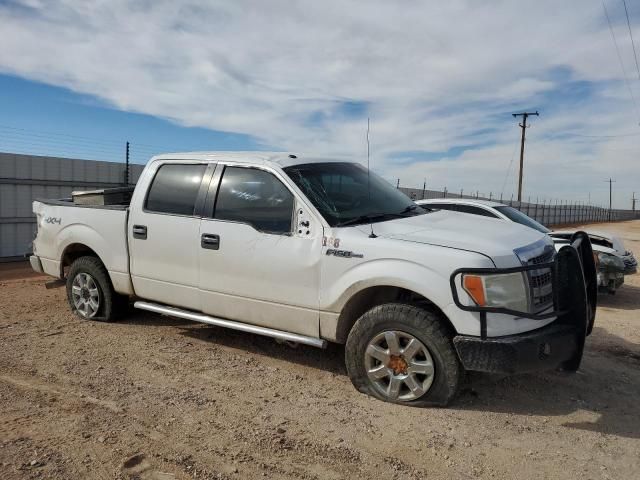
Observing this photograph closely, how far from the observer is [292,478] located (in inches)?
122

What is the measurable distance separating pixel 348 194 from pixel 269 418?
2080 mm

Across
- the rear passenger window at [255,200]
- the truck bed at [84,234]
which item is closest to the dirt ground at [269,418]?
the truck bed at [84,234]

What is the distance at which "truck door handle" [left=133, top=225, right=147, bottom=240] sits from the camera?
18.0ft

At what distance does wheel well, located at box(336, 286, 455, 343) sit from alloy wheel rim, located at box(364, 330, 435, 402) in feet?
1.05

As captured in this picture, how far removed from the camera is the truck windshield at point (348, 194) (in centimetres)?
457

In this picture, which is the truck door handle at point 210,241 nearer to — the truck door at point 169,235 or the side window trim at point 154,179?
the truck door at point 169,235

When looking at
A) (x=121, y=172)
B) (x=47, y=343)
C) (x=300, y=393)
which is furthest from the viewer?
(x=121, y=172)

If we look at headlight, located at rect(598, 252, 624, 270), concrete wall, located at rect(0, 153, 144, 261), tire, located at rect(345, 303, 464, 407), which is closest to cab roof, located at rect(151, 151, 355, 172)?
tire, located at rect(345, 303, 464, 407)

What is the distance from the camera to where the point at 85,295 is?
20.7ft

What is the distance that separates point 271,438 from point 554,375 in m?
2.74

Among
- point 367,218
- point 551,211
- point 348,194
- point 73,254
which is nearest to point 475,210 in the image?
point 348,194

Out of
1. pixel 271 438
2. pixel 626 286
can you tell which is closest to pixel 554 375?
pixel 271 438

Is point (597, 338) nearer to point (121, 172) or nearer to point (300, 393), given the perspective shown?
point (300, 393)

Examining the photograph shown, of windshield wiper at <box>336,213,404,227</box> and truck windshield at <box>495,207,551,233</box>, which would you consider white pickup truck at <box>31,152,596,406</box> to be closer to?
windshield wiper at <box>336,213,404,227</box>
